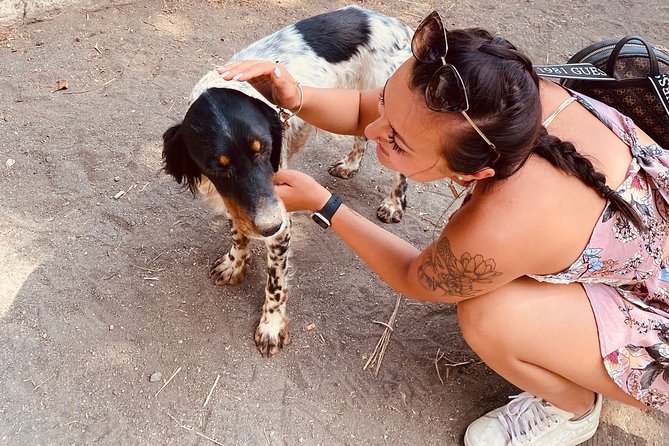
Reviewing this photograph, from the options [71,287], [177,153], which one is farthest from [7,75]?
[177,153]

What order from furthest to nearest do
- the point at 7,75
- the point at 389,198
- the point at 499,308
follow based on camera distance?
the point at 7,75 → the point at 389,198 → the point at 499,308

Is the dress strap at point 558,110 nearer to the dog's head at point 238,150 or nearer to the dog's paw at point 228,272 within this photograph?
the dog's head at point 238,150

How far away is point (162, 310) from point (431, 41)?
189cm

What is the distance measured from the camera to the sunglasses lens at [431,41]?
1583mm

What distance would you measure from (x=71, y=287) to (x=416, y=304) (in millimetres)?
1729

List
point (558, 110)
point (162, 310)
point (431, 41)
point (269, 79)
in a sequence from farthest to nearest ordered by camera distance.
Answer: point (162, 310), point (269, 79), point (558, 110), point (431, 41)

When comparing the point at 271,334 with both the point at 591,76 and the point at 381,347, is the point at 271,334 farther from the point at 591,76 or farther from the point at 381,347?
the point at 591,76

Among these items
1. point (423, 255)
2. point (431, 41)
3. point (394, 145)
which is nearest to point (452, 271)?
point (423, 255)

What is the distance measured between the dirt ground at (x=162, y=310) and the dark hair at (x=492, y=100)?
132 cm

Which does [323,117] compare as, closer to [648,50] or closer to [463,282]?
[463,282]

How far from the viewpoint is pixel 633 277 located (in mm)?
1974

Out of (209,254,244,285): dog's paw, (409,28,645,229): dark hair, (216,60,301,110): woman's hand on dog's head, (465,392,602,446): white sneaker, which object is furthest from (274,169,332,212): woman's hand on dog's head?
(465,392,602,446): white sneaker

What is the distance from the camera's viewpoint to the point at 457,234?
184 centimetres

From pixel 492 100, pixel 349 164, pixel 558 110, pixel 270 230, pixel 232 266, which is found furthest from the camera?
pixel 349 164
